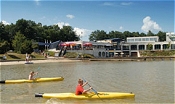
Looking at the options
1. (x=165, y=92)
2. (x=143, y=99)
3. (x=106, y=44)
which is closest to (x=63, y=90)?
(x=143, y=99)

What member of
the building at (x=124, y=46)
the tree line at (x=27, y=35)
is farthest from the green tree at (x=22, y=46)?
the building at (x=124, y=46)

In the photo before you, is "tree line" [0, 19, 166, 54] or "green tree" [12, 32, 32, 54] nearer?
A: "green tree" [12, 32, 32, 54]

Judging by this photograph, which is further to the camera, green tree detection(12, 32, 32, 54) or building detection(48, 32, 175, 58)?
building detection(48, 32, 175, 58)

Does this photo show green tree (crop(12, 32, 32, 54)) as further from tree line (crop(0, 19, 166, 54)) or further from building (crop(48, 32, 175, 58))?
building (crop(48, 32, 175, 58))

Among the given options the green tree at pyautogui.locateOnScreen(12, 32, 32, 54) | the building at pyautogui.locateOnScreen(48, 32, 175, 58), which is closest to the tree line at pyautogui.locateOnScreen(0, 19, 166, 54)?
the green tree at pyautogui.locateOnScreen(12, 32, 32, 54)

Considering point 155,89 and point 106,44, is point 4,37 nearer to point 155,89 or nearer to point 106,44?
point 106,44

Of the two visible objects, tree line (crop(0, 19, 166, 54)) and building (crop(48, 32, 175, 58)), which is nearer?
tree line (crop(0, 19, 166, 54))

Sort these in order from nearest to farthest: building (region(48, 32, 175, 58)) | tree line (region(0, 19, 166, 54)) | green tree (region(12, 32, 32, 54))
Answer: green tree (region(12, 32, 32, 54)) < tree line (region(0, 19, 166, 54)) < building (region(48, 32, 175, 58))

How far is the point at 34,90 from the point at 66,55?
5764 centimetres

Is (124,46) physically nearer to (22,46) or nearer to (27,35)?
(27,35)

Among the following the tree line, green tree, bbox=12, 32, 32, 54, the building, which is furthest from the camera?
the building

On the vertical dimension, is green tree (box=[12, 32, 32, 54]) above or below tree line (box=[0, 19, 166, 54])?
below

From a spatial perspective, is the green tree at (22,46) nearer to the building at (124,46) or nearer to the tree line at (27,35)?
the tree line at (27,35)

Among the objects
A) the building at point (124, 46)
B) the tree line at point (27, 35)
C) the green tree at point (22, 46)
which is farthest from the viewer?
the building at point (124, 46)
